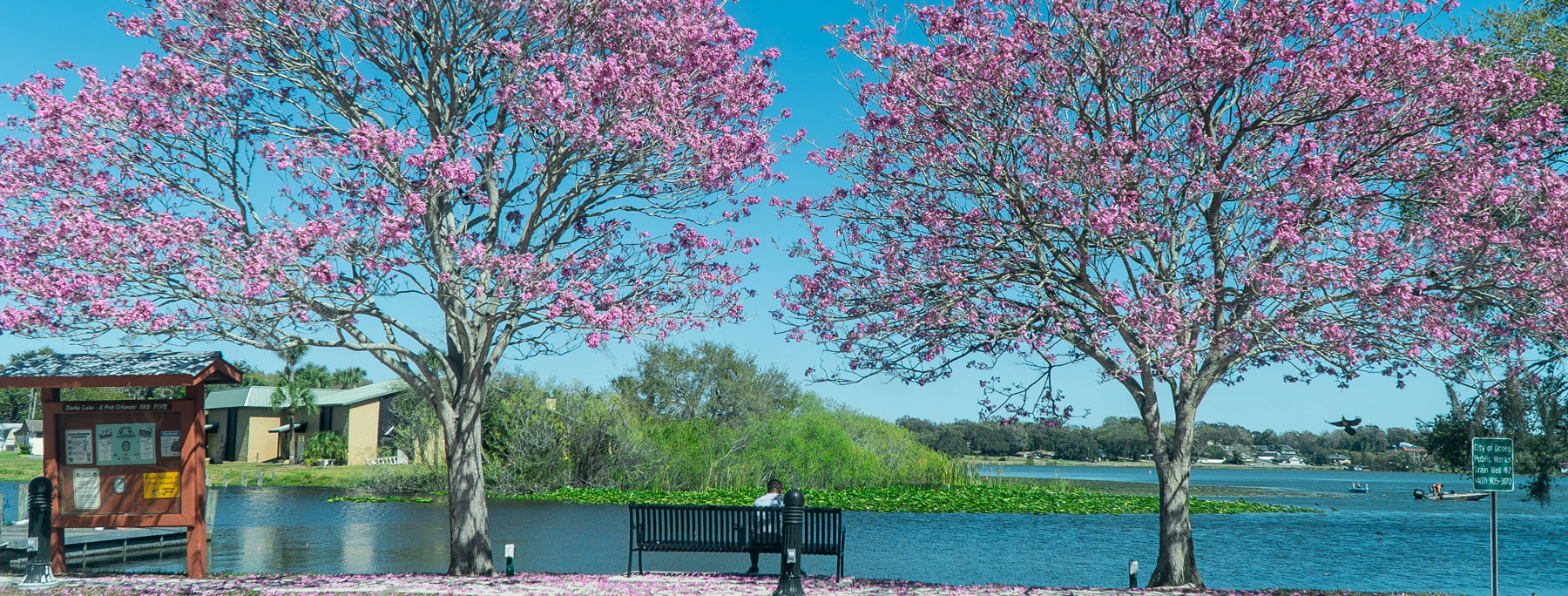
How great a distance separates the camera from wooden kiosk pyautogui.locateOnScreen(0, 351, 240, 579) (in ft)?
40.2

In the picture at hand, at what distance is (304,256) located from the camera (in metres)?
10.9

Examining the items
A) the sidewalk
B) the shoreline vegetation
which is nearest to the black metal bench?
the sidewalk

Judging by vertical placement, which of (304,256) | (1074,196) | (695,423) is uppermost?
(1074,196)

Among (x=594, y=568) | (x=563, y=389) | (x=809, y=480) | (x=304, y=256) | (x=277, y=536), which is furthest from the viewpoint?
(x=809, y=480)

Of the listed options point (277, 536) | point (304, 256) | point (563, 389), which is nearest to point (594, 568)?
point (304, 256)

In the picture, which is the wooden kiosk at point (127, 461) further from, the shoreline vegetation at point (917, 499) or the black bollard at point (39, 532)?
the shoreline vegetation at point (917, 499)

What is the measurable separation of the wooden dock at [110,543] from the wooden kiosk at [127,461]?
337cm

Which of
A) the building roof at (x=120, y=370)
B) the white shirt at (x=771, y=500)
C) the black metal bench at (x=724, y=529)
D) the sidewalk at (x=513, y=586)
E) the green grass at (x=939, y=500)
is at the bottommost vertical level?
the green grass at (x=939, y=500)

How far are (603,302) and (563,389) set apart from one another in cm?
2409

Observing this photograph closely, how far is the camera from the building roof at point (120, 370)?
37.7 feet

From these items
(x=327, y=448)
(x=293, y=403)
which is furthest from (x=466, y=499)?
(x=293, y=403)

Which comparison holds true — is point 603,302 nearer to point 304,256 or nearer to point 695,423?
point 304,256

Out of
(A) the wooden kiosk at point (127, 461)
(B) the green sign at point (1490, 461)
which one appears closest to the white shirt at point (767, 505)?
(A) the wooden kiosk at point (127, 461)

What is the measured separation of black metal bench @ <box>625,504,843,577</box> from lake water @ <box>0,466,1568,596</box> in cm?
195
